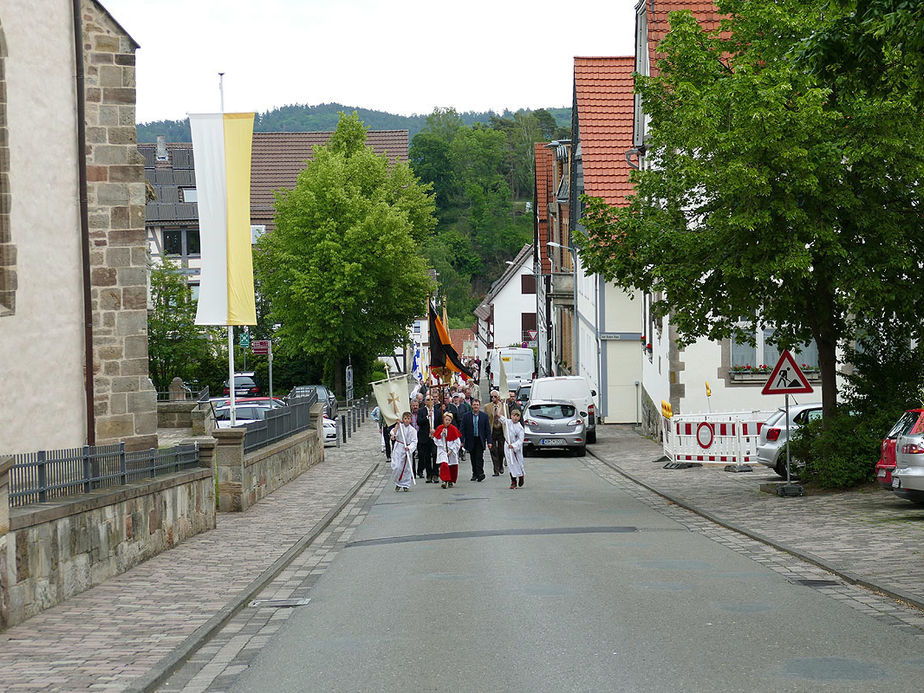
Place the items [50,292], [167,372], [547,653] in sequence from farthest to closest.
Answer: [167,372] → [50,292] → [547,653]

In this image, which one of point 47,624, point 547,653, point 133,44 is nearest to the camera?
point 547,653

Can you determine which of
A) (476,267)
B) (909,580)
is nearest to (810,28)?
(909,580)

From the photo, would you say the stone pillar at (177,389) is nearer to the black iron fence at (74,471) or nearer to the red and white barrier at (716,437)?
the red and white barrier at (716,437)

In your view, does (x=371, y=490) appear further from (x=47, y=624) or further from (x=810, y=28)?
(x=47, y=624)

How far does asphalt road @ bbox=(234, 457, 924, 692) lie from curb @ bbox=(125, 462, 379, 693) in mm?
545

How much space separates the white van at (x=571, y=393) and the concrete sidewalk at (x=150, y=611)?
1822 centimetres

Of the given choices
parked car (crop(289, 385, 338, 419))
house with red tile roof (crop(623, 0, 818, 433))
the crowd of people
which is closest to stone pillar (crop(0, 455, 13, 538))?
the crowd of people

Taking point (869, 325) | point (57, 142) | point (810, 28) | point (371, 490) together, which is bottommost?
Answer: point (371, 490)

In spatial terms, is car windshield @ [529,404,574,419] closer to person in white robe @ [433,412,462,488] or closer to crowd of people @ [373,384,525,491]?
crowd of people @ [373,384,525,491]

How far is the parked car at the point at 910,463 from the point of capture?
15492 mm

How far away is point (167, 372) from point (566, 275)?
60.4 ft

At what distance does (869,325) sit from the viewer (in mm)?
20031

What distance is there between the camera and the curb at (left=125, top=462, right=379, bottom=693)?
750 centimetres

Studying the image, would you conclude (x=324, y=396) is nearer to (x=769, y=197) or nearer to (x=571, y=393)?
(x=571, y=393)
